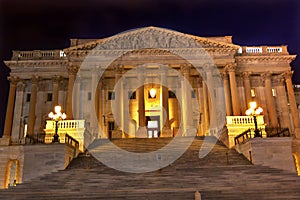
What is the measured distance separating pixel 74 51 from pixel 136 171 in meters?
20.0

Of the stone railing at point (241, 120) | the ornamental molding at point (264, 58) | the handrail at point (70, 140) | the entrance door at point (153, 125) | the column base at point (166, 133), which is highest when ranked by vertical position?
the ornamental molding at point (264, 58)

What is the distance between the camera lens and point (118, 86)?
34531mm

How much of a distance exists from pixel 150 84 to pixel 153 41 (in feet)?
20.8

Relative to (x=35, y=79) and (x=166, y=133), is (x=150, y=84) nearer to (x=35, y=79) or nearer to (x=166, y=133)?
(x=166, y=133)

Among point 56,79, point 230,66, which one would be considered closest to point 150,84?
point 230,66

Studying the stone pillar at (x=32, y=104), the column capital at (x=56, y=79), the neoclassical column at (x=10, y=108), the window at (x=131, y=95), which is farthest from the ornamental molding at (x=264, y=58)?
the neoclassical column at (x=10, y=108)

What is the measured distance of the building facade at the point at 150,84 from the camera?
35.0 m

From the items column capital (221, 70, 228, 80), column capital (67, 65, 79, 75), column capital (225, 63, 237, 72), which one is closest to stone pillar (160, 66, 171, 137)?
column capital (221, 70, 228, 80)

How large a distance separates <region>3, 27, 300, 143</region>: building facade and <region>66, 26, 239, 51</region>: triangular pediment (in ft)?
0.37

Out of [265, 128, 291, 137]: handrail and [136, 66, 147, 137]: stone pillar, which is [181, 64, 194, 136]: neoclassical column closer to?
[136, 66, 147, 137]: stone pillar

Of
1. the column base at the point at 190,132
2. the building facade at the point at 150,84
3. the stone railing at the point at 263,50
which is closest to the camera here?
the column base at the point at 190,132

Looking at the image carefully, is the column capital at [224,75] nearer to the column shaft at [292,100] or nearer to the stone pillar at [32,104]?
the column shaft at [292,100]

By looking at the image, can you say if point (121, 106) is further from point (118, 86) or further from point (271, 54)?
point (271, 54)

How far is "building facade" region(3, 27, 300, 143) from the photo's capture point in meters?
35.0
